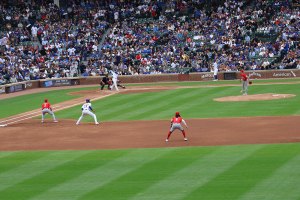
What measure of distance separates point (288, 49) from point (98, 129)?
30472mm

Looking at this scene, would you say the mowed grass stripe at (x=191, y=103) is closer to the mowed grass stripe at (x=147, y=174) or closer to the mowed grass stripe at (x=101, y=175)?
the mowed grass stripe at (x=101, y=175)

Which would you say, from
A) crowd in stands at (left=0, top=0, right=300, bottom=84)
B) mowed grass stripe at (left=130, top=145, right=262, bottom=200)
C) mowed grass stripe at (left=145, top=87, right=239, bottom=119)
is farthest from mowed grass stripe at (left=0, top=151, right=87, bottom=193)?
crowd in stands at (left=0, top=0, right=300, bottom=84)

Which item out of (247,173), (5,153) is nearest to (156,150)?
(247,173)

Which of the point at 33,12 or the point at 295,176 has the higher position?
the point at 33,12

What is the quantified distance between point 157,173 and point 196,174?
1.30 meters

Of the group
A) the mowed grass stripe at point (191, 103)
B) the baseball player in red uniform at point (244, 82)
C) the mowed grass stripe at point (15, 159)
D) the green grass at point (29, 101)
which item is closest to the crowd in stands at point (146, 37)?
the green grass at point (29, 101)

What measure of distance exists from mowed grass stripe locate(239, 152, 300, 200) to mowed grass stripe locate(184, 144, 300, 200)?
21cm

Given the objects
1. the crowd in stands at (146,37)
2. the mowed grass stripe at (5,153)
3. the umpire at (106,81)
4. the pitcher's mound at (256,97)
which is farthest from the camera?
the crowd in stands at (146,37)

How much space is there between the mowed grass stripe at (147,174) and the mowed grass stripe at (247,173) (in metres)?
1.77

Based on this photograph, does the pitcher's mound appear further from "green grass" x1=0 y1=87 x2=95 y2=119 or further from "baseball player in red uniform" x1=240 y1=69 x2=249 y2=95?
"green grass" x1=0 y1=87 x2=95 y2=119

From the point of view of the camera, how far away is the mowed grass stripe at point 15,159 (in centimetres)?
2555

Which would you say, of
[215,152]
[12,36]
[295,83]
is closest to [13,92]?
[12,36]

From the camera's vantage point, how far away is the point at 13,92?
189 ft

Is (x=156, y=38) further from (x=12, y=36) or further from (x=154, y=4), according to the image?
(x=12, y=36)
